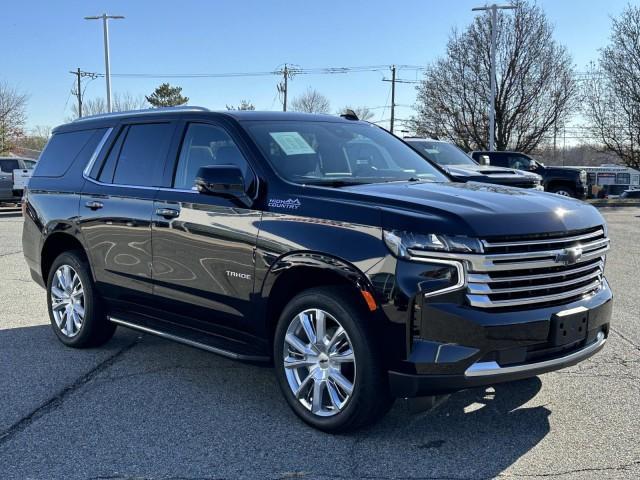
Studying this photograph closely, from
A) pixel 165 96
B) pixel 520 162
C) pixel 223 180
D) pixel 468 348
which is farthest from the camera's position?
pixel 165 96

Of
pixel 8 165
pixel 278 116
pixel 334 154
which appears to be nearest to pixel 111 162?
pixel 278 116

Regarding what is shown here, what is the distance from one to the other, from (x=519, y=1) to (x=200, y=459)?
34.1m

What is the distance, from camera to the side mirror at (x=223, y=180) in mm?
4196

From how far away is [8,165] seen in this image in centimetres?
2259

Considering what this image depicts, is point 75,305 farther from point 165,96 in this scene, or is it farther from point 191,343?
point 165,96

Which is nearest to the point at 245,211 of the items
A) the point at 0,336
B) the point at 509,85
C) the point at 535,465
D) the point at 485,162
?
the point at 535,465

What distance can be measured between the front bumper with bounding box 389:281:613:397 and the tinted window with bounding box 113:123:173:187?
2.53m

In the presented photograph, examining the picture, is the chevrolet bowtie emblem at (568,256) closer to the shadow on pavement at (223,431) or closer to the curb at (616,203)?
the shadow on pavement at (223,431)

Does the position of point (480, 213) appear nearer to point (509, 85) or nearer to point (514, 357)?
point (514, 357)

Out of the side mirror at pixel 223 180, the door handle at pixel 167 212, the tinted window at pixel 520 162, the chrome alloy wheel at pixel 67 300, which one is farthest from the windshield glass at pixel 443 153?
the side mirror at pixel 223 180

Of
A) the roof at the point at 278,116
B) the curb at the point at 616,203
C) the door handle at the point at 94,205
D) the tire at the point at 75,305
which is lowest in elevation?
the curb at the point at 616,203

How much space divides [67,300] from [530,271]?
161 inches

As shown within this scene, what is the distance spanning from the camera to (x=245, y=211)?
4.27 metres

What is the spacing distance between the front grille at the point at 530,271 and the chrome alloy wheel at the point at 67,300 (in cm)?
370
